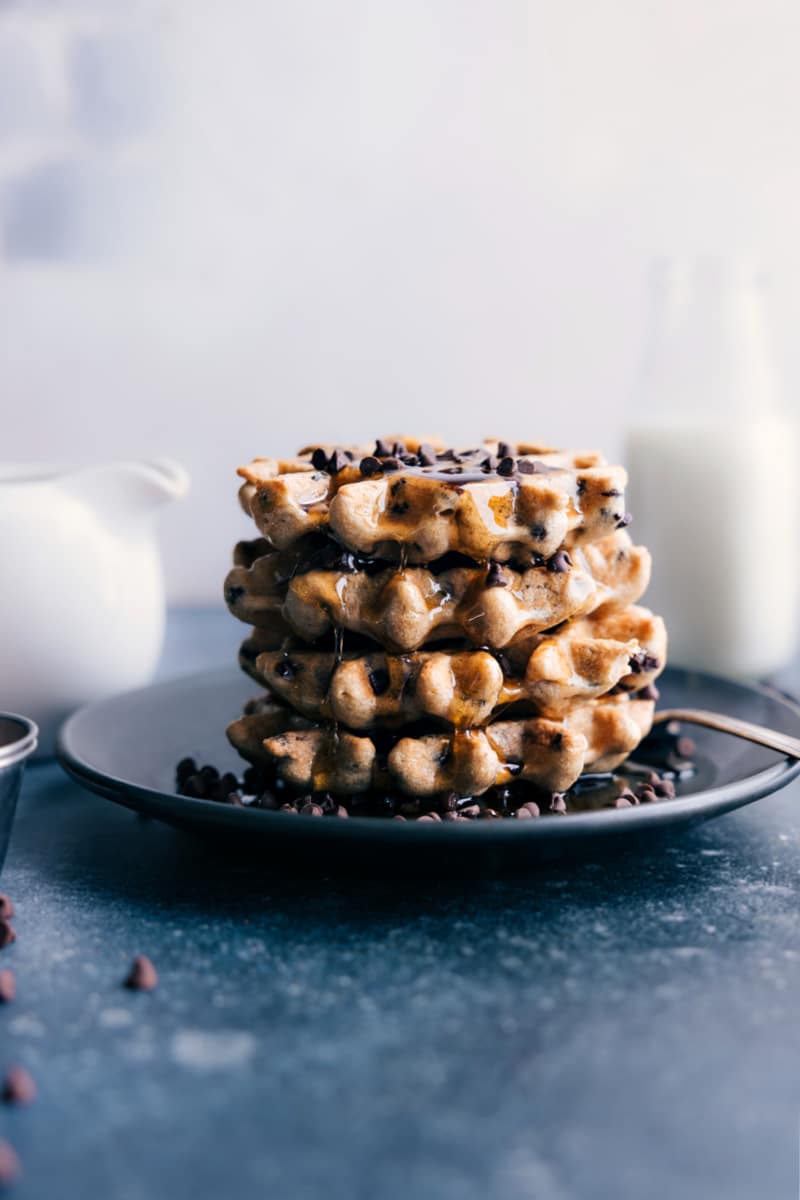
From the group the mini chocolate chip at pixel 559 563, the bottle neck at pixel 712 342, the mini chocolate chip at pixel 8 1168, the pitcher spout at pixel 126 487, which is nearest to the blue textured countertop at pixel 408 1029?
the mini chocolate chip at pixel 8 1168

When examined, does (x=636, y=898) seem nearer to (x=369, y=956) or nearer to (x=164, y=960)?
(x=369, y=956)

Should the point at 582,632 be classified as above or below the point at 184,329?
below

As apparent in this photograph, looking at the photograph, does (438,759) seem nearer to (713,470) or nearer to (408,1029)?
(408,1029)

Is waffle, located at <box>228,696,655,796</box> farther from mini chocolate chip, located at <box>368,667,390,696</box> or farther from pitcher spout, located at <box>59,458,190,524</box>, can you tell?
pitcher spout, located at <box>59,458,190,524</box>

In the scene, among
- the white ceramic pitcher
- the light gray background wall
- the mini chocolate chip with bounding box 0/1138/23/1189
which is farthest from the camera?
the light gray background wall

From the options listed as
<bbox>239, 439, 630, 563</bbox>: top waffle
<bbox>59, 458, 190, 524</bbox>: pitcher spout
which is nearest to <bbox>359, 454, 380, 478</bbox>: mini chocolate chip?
<bbox>239, 439, 630, 563</bbox>: top waffle

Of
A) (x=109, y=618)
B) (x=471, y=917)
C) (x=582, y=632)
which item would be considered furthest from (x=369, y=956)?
(x=109, y=618)
